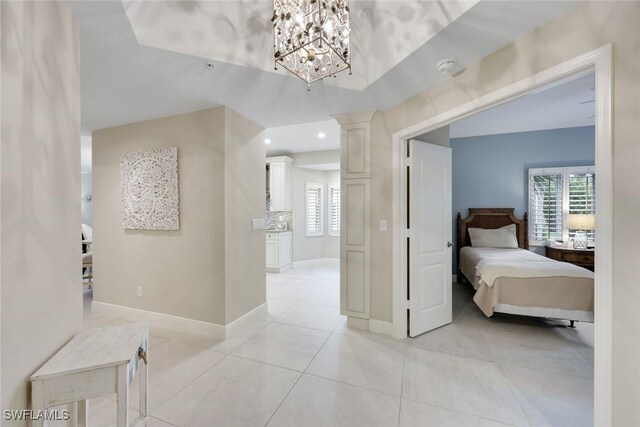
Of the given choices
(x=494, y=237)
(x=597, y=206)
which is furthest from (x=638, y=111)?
(x=494, y=237)

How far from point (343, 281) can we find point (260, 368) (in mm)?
1297

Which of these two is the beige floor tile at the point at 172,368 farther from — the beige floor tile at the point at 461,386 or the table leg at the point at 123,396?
the beige floor tile at the point at 461,386

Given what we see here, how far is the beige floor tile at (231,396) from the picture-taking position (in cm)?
171

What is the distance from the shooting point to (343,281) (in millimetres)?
3127

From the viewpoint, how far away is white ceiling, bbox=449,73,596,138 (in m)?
3.22

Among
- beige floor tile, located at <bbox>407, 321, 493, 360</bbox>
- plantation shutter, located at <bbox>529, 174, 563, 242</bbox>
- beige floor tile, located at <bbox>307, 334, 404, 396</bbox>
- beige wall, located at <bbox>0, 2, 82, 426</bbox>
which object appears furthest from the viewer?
plantation shutter, located at <bbox>529, 174, 563, 242</bbox>

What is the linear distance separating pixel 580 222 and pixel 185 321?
6048mm

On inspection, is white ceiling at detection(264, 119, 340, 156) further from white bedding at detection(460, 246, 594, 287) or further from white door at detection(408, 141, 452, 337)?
white bedding at detection(460, 246, 594, 287)

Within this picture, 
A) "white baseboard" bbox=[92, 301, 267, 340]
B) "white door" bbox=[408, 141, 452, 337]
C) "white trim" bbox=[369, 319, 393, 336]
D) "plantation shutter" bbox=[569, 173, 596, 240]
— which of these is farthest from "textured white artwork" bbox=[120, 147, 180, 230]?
"plantation shutter" bbox=[569, 173, 596, 240]

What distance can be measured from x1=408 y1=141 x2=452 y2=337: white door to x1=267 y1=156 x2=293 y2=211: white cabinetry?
3.79 m

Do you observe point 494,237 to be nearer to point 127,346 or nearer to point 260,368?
point 260,368

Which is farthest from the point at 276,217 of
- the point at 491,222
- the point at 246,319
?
the point at 491,222

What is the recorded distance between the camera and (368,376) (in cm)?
214

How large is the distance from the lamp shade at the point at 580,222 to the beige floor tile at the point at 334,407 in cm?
451
